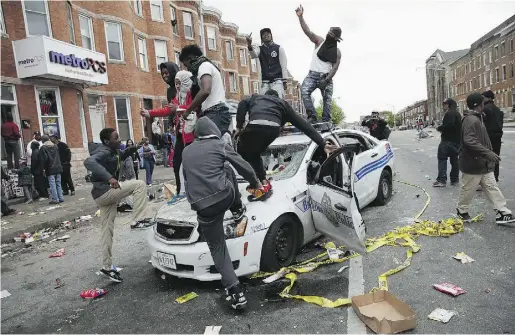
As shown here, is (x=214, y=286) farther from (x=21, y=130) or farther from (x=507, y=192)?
(x=21, y=130)

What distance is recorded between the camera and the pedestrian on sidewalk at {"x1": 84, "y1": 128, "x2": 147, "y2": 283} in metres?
4.42

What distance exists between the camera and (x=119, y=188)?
455 centimetres

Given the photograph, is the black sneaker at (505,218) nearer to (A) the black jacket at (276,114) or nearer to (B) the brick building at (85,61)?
(A) the black jacket at (276,114)

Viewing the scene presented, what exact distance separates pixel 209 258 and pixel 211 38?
98.4 feet

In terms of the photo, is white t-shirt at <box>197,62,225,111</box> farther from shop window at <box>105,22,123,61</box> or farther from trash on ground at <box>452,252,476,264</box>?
shop window at <box>105,22,123,61</box>

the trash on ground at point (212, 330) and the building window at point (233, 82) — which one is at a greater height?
the building window at point (233, 82)

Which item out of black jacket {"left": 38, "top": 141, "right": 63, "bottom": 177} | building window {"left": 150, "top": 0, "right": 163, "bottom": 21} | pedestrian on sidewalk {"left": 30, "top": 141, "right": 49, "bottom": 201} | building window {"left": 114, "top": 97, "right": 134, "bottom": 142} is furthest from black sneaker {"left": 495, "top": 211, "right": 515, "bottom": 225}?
building window {"left": 150, "top": 0, "right": 163, "bottom": 21}

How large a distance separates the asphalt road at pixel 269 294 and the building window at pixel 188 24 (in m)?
24.2

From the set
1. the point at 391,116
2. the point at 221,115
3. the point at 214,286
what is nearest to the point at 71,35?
the point at 221,115

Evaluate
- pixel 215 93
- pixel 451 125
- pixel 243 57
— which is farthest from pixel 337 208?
pixel 243 57

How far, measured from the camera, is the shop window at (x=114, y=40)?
1831cm

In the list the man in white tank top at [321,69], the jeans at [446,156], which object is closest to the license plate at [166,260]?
the man in white tank top at [321,69]

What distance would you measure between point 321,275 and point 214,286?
119 centimetres

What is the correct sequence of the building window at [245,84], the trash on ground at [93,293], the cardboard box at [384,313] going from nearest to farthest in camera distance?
the cardboard box at [384,313] < the trash on ground at [93,293] < the building window at [245,84]
